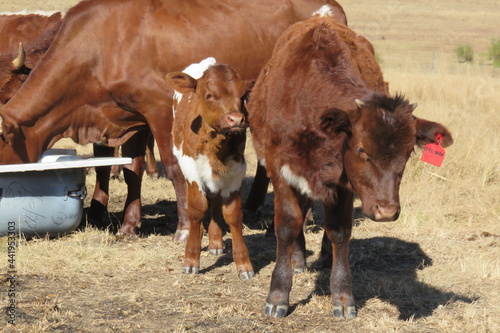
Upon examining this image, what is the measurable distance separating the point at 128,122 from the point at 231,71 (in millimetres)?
2242

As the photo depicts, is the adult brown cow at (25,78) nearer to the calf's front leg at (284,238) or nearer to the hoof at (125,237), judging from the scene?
the hoof at (125,237)

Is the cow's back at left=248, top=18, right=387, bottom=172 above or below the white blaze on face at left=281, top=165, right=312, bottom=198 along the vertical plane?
above

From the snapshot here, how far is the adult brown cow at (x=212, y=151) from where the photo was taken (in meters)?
5.77

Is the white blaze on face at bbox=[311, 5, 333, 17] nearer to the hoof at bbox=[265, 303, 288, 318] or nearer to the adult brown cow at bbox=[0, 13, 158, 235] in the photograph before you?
the adult brown cow at bbox=[0, 13, 158, 235]

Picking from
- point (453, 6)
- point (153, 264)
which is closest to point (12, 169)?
point (153, 264)

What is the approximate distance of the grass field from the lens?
5.01m

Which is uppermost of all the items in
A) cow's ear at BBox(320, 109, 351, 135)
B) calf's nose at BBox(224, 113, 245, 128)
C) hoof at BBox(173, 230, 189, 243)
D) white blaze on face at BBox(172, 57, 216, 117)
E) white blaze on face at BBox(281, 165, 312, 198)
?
cow's ear at BBox(320, 109, 351, 135)

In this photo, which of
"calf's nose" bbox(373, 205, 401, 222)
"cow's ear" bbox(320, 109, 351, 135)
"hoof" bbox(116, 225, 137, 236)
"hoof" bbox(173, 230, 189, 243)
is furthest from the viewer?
"hoof" bbox(116, 225, 137, 236)

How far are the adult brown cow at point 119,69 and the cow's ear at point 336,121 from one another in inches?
122

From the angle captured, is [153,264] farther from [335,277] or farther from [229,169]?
[335,277]

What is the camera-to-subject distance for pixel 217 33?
25.4 feet

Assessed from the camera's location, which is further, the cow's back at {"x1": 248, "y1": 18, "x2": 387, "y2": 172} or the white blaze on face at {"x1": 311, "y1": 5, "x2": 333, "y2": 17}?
the white blaze on face at {"x1": 311, "y1": 5, "x2": 333, "y2": 17}

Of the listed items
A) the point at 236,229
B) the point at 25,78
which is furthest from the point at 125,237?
the point at 25,78

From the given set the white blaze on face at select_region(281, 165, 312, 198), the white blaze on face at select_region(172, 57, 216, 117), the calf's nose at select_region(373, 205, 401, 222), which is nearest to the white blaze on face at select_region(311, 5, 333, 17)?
the white blaze on face at select_region(172, 57, 216, 117)
